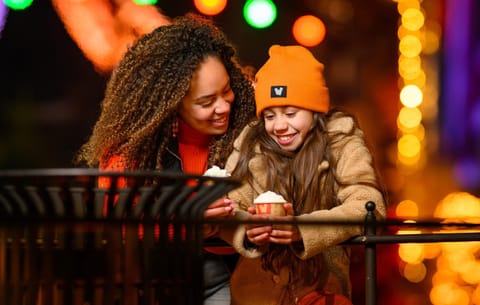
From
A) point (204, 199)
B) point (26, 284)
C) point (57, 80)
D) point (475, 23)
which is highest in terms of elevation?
point (475, 23)

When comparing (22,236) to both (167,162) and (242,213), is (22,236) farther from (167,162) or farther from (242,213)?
(167,162)

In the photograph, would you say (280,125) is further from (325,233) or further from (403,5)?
(403,5)

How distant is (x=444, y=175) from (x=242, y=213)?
2.56m

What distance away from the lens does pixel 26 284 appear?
2.73 metres

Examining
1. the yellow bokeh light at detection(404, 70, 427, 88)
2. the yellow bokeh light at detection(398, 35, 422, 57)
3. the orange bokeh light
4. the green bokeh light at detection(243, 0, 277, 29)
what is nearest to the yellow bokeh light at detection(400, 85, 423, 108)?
the yellow bokeh light at detection(404, 70, 427, 88)

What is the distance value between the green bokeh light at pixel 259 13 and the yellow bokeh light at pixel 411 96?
2.86ft

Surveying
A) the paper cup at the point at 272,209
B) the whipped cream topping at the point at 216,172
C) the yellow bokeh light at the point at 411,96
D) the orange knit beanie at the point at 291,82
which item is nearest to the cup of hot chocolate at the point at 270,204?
the paper cup at the point at 272,209

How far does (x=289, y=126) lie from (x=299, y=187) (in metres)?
0.20

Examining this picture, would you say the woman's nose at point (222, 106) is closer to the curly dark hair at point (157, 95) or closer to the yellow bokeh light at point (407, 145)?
the curly dark hair at point (157, 95)

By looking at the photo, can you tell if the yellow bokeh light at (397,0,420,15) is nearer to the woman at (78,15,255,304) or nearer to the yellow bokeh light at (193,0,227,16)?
the yellow bokeh light at (193,0,227,16)

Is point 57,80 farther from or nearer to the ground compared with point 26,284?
farther from the ground

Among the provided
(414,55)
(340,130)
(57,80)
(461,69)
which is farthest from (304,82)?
(461,69)

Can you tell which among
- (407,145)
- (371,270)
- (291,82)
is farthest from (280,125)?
(407,145)

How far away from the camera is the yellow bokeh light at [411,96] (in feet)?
21.2
